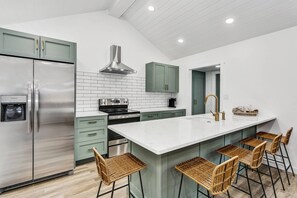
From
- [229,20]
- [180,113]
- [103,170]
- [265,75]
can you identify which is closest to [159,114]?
[180,113]

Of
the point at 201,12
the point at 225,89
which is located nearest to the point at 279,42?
the point at 225,89

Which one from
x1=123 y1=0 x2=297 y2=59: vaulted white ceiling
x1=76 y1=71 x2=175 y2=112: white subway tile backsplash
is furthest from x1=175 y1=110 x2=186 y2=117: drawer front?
x1=123 y1=0 x2=297 y2=59: vaulted white ceiling

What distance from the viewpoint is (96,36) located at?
3414 mm

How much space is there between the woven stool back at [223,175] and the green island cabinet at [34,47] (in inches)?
99.4

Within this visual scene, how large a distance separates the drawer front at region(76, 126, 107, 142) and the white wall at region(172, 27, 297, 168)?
2823mm

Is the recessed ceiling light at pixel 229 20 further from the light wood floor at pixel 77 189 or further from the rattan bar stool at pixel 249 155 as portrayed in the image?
the light wood floor at pixel 77 189

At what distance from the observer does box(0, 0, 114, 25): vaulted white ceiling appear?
2.11m

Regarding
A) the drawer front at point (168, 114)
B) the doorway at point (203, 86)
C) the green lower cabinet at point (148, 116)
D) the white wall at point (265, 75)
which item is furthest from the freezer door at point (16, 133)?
the doorway at point (203, 86)

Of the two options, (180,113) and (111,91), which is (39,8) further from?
(180,113)

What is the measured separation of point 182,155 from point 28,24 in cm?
339

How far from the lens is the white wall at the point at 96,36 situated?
2855 millimetres

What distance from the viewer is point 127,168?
54.9 inches

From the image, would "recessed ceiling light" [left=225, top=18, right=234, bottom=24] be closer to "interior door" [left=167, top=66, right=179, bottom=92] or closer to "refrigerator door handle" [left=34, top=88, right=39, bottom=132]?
"interior door" [left=167, top=66, right=179, bottom=92]

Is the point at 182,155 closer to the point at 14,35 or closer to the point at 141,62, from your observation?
the point at 14,35
